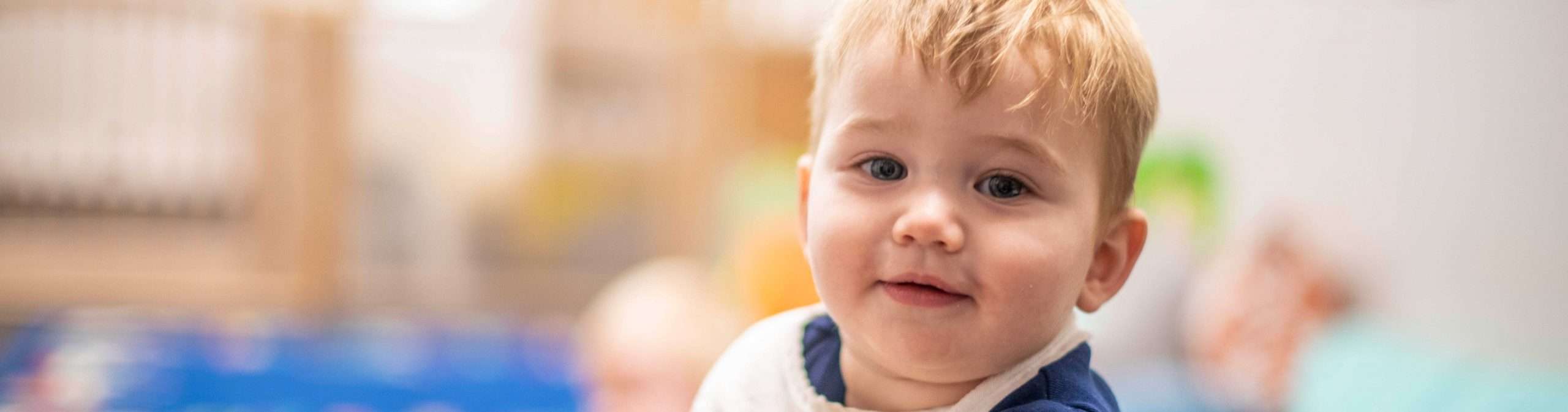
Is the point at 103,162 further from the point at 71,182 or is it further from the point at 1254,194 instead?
the point at 1254,194

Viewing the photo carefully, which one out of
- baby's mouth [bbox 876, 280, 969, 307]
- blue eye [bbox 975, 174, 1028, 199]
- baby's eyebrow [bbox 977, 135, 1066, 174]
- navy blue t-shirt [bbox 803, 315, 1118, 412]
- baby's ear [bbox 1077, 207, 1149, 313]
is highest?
baby's eyebrow [bbox 977, 135, 1066, 174]

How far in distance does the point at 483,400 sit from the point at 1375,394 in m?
1.19

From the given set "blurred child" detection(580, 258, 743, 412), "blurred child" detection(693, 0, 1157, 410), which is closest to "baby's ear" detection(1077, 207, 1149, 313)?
"blurred child" detection(693, 0, 1157, 410)

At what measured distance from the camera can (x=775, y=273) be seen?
134cm

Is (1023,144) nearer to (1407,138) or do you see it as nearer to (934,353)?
(934,353)

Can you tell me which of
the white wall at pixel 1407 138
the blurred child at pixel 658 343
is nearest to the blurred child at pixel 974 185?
the white wall at pixel 1407 138

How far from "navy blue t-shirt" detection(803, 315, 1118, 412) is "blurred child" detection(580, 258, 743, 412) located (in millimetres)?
832

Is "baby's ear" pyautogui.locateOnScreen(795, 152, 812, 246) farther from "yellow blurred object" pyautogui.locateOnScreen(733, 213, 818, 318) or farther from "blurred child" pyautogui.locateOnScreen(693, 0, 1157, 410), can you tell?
"yellow blurred object" pyautogui.locateOnScreen(733, 213, 818, 318)

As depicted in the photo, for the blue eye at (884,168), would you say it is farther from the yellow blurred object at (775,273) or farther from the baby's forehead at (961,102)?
the yellow blurred object at (775,273)

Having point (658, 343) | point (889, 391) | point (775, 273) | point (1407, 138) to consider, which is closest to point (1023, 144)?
point (889, 391)

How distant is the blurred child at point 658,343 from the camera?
1.43 metres

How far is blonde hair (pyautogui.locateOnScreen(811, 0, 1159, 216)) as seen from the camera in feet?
1.53

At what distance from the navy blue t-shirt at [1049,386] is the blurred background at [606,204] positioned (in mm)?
535

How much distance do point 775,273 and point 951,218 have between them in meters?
0.87
